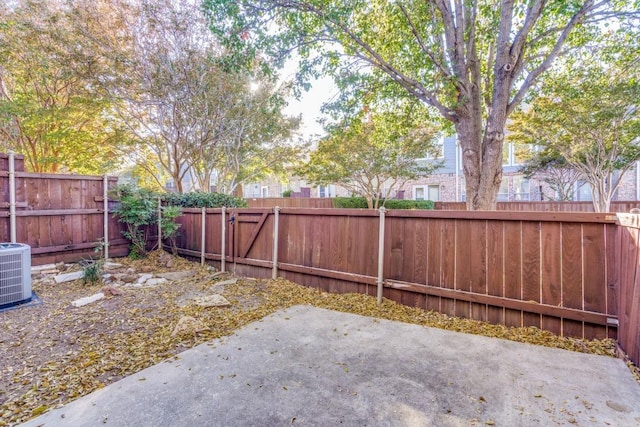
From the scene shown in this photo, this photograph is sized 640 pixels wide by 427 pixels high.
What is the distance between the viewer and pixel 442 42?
5555 mm

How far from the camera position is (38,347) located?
294 centimetres

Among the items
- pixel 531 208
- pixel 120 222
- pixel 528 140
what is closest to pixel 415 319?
pixel 120 222

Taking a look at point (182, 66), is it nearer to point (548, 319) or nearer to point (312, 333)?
point (312, 333)

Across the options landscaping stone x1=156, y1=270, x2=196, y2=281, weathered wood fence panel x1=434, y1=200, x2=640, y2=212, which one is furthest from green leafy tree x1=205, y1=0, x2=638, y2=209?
weathered wood fence panel x1=434, y1=200, x2=640, y2=212

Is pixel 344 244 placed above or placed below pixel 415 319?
above

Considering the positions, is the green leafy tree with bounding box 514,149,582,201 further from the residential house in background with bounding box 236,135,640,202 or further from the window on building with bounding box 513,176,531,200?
the window on building with bounding box 513,176,531,200

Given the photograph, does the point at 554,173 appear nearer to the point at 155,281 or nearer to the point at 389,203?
the point at 389,203

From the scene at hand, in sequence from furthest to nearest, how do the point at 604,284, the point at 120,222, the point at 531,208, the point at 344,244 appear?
1. the point at 531,208
2. the point at 120,222
3. the point at 344,244
4. the point at 604,284

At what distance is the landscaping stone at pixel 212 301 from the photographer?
4.08 meters

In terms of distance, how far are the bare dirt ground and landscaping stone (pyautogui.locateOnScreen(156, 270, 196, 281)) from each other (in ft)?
0.72

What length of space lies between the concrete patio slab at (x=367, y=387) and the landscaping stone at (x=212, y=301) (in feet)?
3.67

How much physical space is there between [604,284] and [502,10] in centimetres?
411

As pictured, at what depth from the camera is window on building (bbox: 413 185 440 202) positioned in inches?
630

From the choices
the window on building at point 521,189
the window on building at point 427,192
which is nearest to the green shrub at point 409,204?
the window on building at point 427,192
